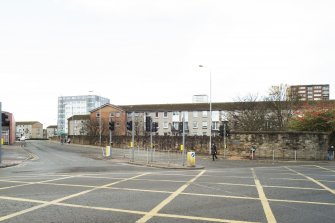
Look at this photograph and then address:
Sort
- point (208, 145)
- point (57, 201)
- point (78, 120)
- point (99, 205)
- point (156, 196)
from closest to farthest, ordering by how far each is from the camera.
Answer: point (99, 205), point (57, 201), point (156, 196), point (208, 145), point (78, 120)

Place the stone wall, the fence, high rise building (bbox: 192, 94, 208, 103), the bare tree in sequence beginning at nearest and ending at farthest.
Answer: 1. the fence
2. the stone wall
3. the bare tree
4. high rise building (bbox: 192, 94, 208, 103)

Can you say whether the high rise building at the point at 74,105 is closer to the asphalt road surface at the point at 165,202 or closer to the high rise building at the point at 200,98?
the high rise building at the point at 200,98

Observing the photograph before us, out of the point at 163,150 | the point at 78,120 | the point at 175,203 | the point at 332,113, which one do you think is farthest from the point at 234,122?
the point at 78,120

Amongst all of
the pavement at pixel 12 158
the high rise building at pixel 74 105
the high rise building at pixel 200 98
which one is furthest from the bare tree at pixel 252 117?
the high rise building at pixel 74 105

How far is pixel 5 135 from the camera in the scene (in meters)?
63.5

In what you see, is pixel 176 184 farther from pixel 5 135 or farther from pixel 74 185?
pixel 5 135

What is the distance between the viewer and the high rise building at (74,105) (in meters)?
169

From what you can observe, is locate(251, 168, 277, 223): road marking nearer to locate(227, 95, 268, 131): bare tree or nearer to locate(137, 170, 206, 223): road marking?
locate(137, 170, 206, 223): road marking

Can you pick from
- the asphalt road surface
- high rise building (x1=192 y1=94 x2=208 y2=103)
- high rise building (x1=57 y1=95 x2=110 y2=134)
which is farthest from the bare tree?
high rise building (x1=57 y1=95 x2=110 y2=134)

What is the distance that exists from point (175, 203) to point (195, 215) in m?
1.53

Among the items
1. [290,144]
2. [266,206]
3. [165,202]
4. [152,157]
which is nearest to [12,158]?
[152,157]

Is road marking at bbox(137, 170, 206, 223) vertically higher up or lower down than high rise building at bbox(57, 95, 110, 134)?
lower down

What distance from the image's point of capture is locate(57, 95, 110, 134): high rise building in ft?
555

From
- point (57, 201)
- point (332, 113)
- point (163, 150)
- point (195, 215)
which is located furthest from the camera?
point (163, 150)
